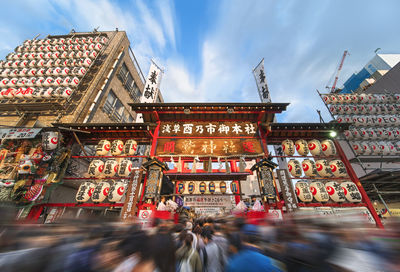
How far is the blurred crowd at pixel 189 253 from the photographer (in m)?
1.47

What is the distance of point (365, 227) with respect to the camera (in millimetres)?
2131

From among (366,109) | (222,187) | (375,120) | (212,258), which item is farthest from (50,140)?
(366,109)

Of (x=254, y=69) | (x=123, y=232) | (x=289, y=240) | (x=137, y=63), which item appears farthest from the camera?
(x=137, y=63)

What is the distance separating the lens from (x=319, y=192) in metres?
7.64

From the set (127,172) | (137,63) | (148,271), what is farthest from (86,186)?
(137,63)

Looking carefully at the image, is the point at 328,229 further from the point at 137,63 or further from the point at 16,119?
the point at 137,63

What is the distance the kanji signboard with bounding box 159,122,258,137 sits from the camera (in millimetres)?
10062

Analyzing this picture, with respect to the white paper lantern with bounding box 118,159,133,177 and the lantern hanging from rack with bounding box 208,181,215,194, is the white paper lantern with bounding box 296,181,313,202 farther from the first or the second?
the white paper lantern with bounding box 118,159,133,177

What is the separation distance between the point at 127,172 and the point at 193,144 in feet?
13.9

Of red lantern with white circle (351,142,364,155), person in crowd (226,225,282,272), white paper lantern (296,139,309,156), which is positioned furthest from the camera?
red lantern with white circle (351,142,364,155)

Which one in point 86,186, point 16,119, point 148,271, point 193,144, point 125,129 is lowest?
point 148,271

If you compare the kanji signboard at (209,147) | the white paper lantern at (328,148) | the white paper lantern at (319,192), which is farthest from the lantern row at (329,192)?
the kanji signboard at (209,147)

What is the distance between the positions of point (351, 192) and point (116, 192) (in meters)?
12.5

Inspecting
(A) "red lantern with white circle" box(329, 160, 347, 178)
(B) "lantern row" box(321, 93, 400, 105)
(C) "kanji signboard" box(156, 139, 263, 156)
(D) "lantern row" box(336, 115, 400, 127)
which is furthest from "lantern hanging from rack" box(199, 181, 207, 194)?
(B) "lantern row" box(321, 93, 400, 105)
